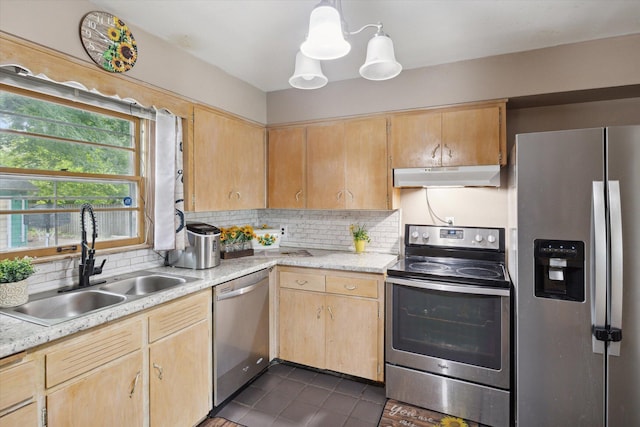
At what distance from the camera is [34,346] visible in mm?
1274

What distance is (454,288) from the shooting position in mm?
2211

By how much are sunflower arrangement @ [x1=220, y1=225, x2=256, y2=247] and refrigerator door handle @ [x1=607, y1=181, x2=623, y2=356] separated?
8.02 ft

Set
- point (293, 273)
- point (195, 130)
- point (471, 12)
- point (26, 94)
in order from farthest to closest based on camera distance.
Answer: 1. point (293, 273)
2. point (195, 130)
3. point (471, 12)
4. point (26, 94)

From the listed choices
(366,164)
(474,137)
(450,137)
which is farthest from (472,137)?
(366,164)

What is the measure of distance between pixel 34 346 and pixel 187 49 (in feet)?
6.56

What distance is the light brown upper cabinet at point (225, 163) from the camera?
8.36 ft

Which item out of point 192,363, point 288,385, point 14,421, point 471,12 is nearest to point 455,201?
point 471,12

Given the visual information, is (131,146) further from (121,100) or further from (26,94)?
(26,94)

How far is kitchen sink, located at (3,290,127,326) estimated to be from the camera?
5.30ft

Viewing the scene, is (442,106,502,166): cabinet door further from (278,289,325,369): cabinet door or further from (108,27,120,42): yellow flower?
(108,27,120,42): yellow flower

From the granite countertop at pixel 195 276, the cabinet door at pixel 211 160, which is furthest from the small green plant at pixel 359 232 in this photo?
the cabinet door at pixel 211 160

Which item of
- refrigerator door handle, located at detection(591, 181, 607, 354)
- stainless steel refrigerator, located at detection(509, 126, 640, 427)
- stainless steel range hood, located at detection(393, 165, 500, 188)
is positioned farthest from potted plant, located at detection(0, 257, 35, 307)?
refrigerator door handle, located at detection(591, 181, 607, 354)

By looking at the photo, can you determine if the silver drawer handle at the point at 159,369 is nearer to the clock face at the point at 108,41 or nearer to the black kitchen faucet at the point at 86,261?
the black kitchen faucet at the point at 86,261

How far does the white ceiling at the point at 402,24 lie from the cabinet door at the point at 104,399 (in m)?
1.88
